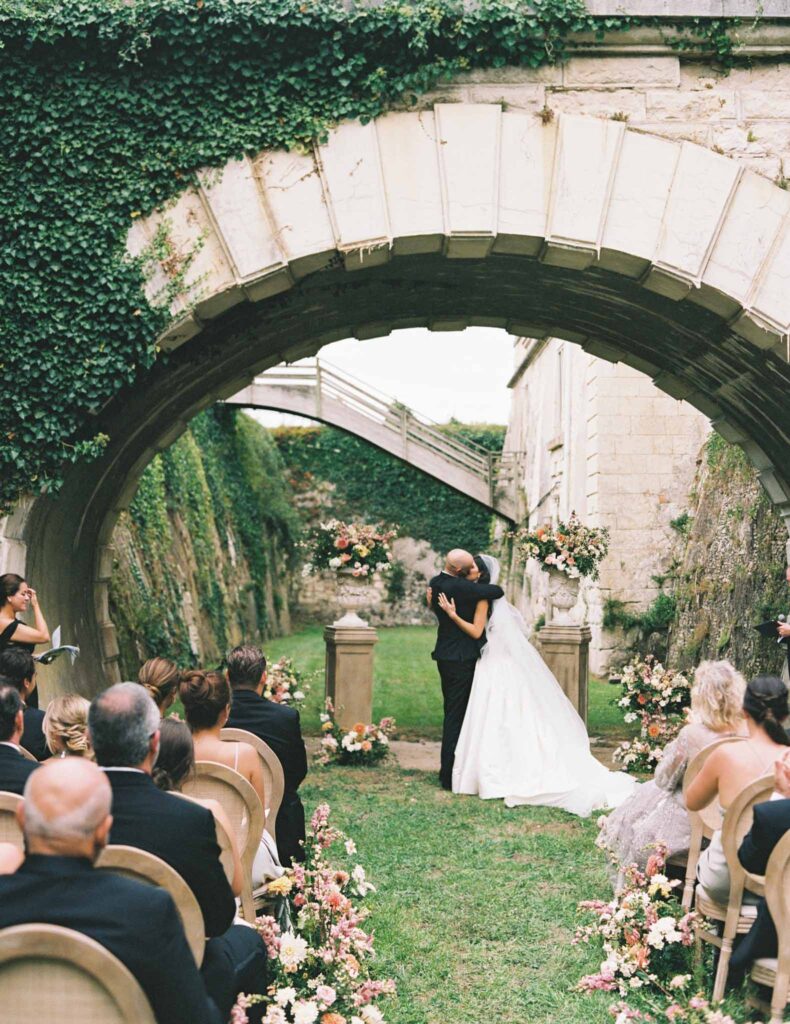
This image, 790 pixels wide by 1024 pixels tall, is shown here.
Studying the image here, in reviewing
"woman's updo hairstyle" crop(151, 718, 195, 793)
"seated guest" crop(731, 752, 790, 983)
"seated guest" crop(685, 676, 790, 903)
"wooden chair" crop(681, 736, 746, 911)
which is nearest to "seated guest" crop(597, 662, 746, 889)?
"wooden chair" crop(681, 736, 746, 911)

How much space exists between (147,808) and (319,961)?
132cm

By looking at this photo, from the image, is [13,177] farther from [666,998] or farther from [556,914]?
[666,998]

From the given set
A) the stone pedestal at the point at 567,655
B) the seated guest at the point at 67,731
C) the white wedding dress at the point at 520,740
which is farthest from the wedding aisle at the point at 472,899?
the stone pedestal at the point at 567,655

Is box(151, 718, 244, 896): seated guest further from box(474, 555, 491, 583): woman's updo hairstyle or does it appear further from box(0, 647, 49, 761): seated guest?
box(474, 555, 491, 583): woman's updo hairstyle

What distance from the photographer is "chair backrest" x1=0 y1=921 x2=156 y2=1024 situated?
1885 mm

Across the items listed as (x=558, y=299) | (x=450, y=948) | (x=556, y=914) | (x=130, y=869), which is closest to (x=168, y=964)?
(x=130, y=869)

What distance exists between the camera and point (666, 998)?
12.8ft

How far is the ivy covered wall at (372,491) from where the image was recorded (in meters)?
29.1

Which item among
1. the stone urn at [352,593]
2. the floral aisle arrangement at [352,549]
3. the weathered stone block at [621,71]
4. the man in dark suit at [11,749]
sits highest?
the weathered stone block at [621,71]

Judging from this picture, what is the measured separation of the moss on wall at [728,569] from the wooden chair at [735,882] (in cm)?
653

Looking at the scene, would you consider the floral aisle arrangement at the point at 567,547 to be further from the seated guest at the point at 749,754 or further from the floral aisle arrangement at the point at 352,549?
the seated guest at the point at 749,754

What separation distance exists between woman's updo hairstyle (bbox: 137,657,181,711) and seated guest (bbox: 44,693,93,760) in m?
0.40

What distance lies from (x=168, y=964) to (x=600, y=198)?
5237 millimetres

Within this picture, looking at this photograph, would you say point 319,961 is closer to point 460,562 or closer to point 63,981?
point 63,981
